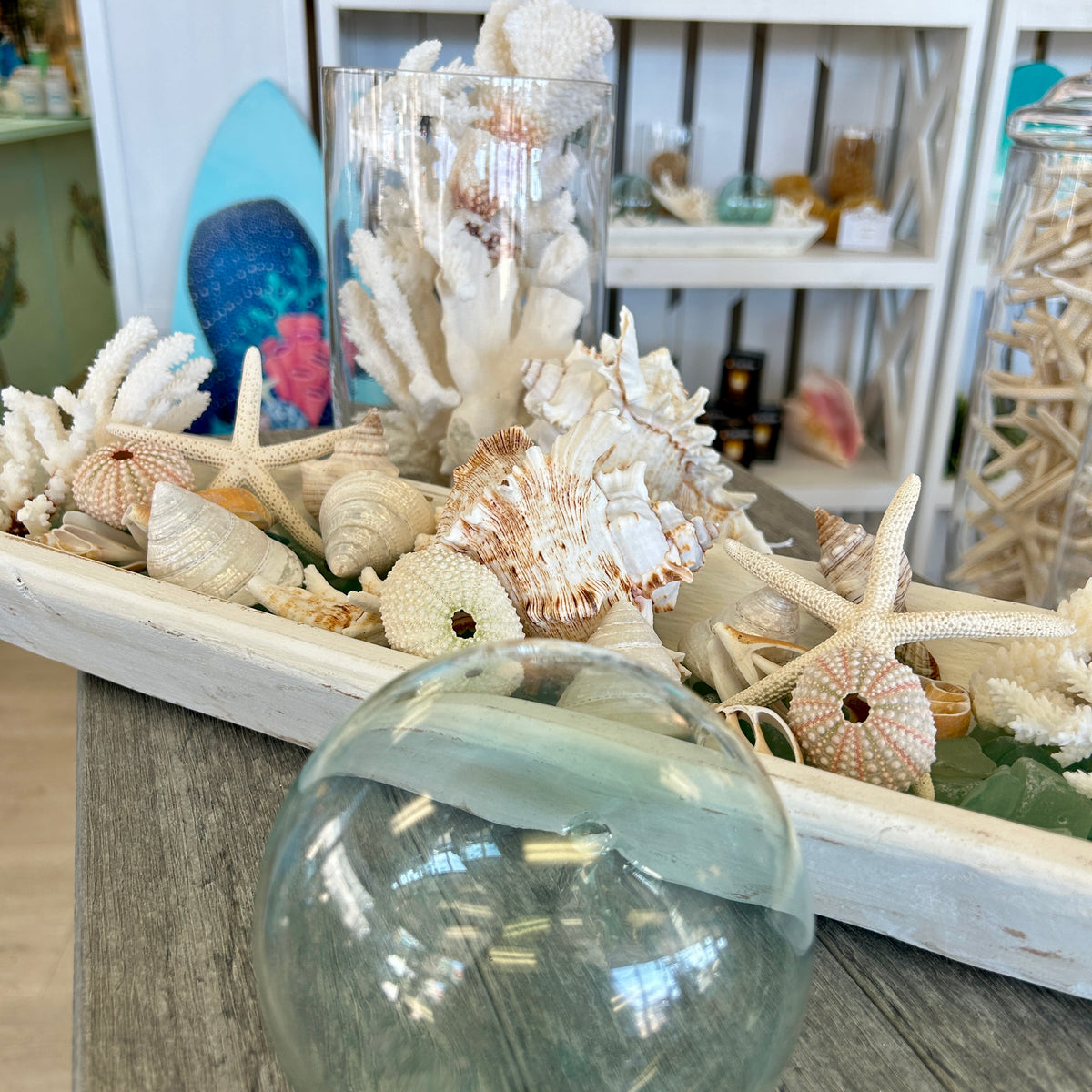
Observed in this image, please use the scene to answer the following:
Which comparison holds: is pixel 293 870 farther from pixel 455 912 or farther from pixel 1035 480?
pixel 1035 480

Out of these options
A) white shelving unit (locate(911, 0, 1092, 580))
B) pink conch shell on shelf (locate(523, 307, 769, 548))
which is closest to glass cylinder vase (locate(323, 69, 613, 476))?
pink conch shell on shelf (locate(523, 307, 769, 548))

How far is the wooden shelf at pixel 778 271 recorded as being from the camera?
1161 millimetres

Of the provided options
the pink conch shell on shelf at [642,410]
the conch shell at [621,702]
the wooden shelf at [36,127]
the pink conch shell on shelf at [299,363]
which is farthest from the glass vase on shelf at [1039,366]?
the wooden shelf at [36,127]

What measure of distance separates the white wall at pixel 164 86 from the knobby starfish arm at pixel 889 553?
3.31ft

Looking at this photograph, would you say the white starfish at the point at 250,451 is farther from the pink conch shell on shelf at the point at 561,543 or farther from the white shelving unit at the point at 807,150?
the white shelving unit at the point at 807,150

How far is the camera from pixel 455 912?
225mm

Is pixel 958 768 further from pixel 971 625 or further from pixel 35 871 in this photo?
pixel 35 871

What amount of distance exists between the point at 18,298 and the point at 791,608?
4.84 ft

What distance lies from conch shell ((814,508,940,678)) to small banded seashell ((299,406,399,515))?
0.69 ft

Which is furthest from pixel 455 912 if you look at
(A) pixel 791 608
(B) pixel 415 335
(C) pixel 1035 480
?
(C) pixel 1035 480

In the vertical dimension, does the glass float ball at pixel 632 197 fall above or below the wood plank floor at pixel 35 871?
above

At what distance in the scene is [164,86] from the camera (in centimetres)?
110

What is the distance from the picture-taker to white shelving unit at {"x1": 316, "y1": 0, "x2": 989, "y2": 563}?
1.12m

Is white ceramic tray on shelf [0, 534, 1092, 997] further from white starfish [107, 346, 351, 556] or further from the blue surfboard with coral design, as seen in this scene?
the blue surfboard with coral design
